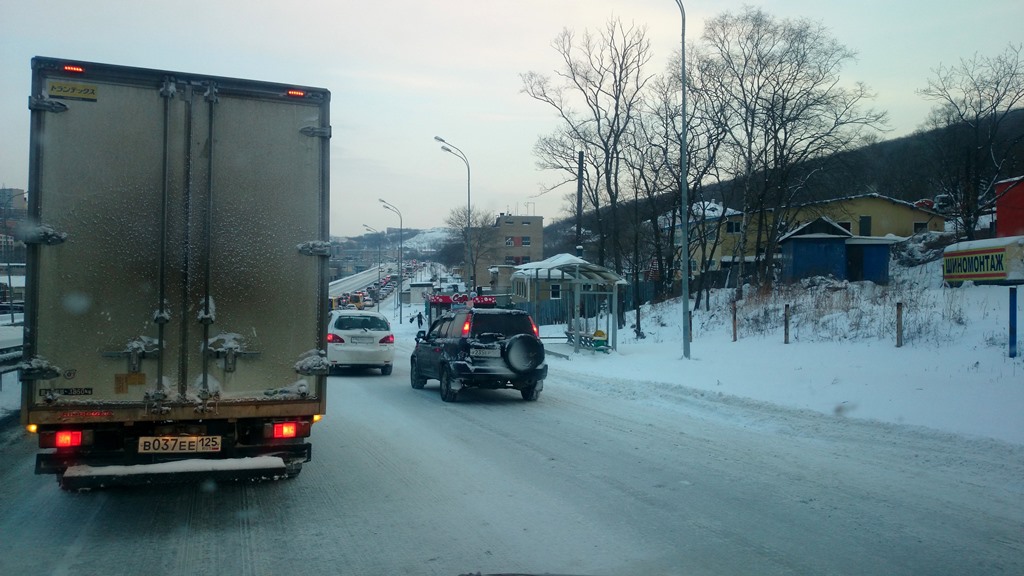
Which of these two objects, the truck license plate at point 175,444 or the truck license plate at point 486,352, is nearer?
the truck license plate at point 175,444

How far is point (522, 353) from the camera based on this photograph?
14.2 metres

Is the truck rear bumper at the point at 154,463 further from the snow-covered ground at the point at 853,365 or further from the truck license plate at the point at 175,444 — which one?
the snow-covered ground at the point at 853,365

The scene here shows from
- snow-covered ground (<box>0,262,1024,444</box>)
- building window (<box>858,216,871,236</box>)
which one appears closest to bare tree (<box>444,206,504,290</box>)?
building window (<box>858,216,871,236</box>)

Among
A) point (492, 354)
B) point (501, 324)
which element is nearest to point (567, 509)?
point (492, 354)

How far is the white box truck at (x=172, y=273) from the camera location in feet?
19.9

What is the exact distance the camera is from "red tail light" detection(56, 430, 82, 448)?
6201 millimetres

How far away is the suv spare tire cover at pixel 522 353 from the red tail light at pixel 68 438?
870cm

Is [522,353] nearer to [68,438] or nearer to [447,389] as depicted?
[447,389]

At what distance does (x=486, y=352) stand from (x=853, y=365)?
23.3 feet

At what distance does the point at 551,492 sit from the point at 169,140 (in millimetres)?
4647

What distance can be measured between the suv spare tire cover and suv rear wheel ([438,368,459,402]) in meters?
1.19

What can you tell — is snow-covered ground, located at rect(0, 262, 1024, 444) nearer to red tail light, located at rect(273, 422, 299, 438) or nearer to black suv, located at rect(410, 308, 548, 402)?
black suv, located at rect(410, 308, 548, 402)

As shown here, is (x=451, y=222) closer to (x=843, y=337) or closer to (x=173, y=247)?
(x=843, y=337)

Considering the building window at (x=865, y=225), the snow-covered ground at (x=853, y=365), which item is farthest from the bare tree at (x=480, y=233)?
the snow-covered ground at (x=853, y=365)
